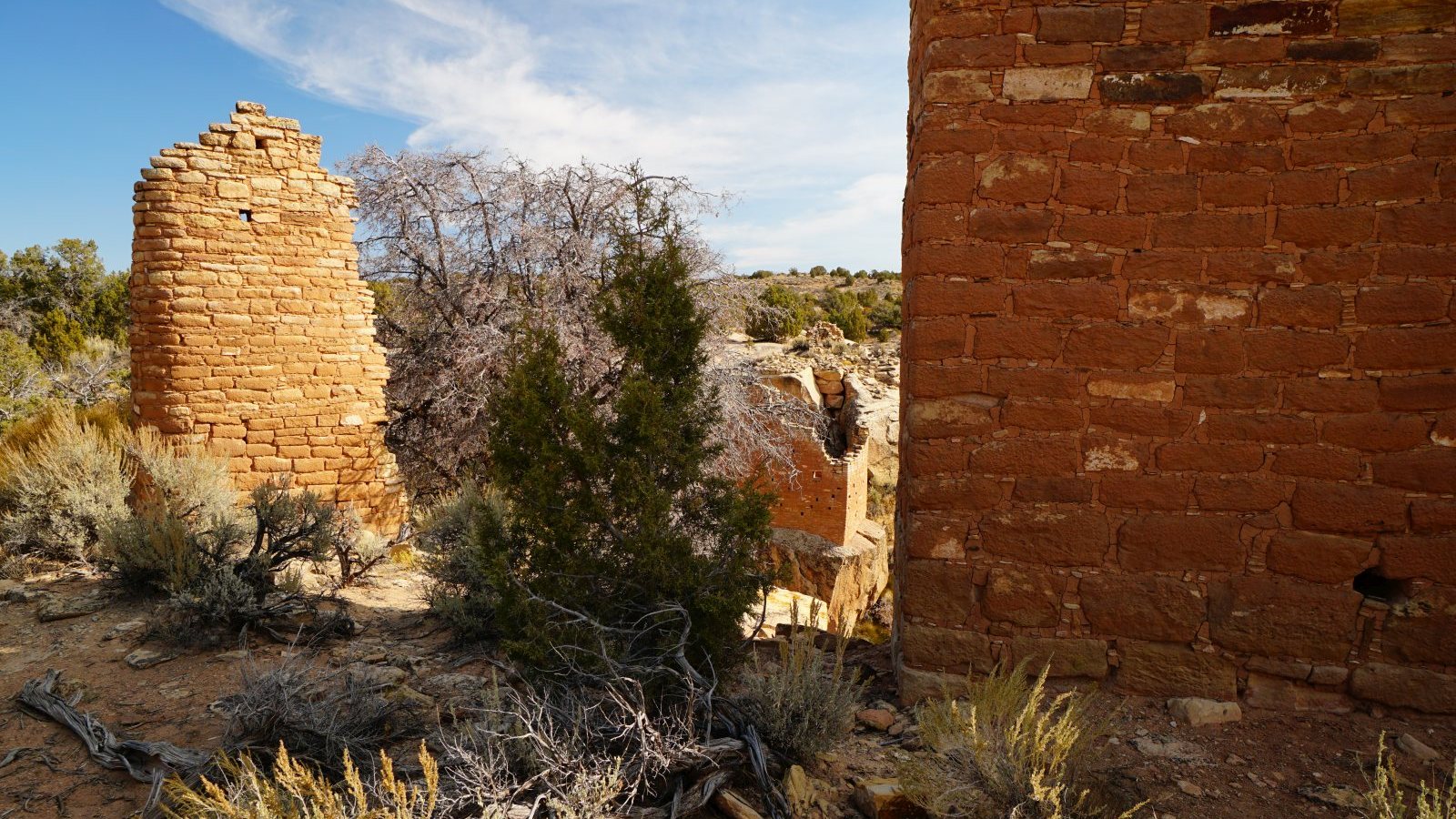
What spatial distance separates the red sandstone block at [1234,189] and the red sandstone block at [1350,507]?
1294mm

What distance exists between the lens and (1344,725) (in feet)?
11.3

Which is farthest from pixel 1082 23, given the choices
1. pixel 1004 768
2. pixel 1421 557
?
pixel 1004 768

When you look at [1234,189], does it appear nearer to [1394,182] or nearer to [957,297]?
[1394,182]

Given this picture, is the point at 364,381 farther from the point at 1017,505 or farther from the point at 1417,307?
the point at 1417,307

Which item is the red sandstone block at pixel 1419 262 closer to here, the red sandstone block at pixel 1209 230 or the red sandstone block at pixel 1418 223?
the red sandstone block at pixel 1418 223

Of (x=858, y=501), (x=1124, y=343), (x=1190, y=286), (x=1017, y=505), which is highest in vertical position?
(x=1190, y=286)

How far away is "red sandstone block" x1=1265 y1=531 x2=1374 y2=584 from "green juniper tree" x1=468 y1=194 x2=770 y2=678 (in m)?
2.36

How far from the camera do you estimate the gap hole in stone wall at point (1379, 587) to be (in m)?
3.49

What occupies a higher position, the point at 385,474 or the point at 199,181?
the point at 199,181

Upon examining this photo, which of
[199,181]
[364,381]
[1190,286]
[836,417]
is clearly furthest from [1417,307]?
[836,417]

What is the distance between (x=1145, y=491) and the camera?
3.54 meters

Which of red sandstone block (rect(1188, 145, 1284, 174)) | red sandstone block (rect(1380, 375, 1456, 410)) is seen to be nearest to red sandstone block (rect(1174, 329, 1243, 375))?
red sandstone block (rect(1380, 375, 1456, 410))

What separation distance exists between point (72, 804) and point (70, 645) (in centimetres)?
196

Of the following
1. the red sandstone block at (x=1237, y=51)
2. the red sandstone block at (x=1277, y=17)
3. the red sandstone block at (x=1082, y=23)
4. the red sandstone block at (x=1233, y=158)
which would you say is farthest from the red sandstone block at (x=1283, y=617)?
the red sandstone block at (x=1082, y=23)
